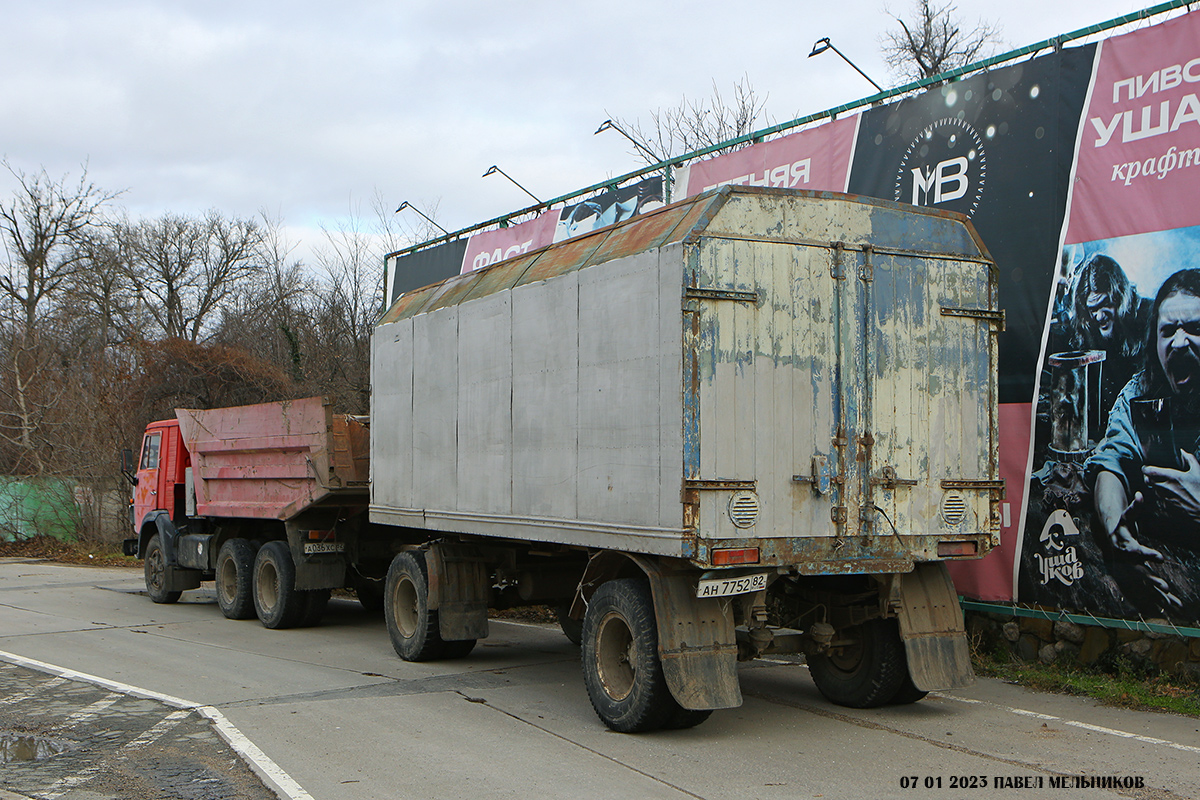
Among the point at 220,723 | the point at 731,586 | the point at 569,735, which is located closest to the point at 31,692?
the point at 220,723

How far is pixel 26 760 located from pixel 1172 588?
8.45 m

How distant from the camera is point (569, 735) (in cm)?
736

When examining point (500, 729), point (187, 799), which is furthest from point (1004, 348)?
point (187, 799)

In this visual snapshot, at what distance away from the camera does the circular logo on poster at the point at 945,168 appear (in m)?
10.3

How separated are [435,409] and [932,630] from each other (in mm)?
4957

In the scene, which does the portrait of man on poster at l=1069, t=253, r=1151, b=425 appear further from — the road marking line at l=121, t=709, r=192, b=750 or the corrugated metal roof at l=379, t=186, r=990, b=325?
the road marking line at l=121, t=709, r=192, b=750

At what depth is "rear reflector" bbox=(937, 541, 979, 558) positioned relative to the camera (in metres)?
7.66

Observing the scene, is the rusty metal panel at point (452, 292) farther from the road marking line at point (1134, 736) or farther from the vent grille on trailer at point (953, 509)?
the road marking line at point (1134, 736)

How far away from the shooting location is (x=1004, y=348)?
32.9 feet

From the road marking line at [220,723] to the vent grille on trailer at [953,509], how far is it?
4.67 metres

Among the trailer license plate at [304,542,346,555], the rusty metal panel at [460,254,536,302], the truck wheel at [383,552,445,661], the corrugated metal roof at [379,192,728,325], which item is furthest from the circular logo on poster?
the trailer license plate at [304,542,346,555]

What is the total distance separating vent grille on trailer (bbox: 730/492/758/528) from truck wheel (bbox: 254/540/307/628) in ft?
25.6

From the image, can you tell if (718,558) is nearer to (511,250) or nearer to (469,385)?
(469,385)

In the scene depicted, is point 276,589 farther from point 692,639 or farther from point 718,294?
point 718,294
